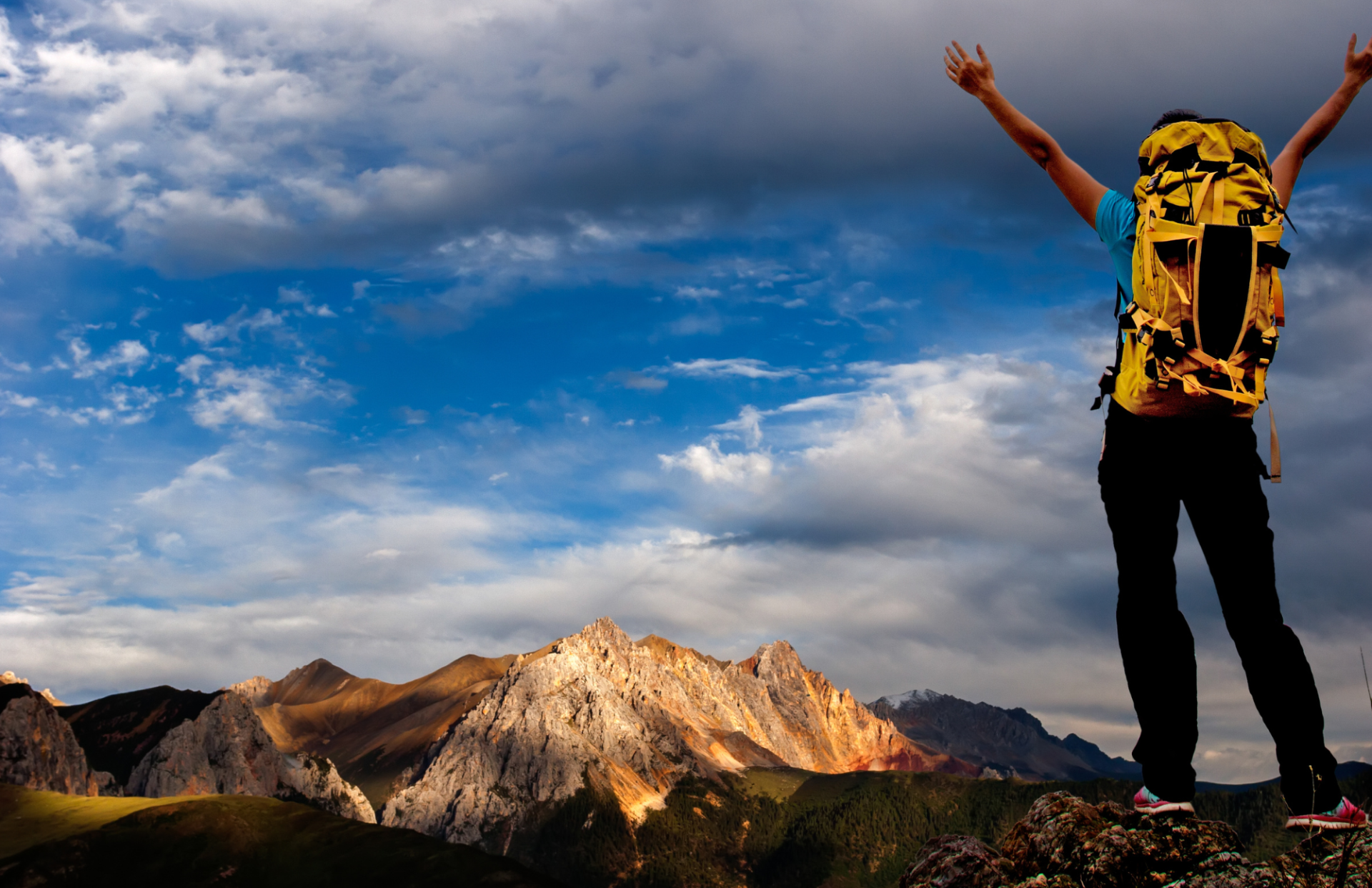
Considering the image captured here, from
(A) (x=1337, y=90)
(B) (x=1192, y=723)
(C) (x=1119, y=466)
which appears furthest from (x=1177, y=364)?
(A) (x=1337, y=90)

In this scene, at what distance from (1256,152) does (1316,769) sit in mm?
5577

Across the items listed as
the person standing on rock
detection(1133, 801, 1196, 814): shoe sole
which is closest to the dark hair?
the person standing on rock

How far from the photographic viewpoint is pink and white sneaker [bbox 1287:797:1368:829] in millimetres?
8562

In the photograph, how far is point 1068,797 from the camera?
10633 mm

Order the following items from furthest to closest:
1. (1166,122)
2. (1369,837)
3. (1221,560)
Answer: (1166,122)
(1221,560)
(1369,837)

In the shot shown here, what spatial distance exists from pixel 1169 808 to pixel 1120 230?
17.8 ft

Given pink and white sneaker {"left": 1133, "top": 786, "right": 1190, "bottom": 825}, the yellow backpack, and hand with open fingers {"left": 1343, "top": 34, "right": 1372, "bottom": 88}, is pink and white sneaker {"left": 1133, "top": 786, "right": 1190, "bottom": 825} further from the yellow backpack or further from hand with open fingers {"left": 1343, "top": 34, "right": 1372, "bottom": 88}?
hand with open fingers {"left": 1343, "top": 34, "right": 1372, "bottom": 88}

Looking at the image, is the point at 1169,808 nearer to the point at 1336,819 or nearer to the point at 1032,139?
the point at 1336,819

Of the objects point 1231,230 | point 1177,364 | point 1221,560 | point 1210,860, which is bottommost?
point 1210,860

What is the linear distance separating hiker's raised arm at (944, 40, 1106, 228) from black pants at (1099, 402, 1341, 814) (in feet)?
7.94

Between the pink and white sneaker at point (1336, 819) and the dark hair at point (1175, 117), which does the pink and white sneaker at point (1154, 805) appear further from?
the dark hair at point (1175, 117)

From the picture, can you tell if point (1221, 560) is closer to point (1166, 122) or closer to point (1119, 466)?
point (1119, 466)

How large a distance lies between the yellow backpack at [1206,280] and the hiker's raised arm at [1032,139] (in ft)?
4.08

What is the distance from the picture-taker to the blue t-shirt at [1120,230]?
32.1ft
